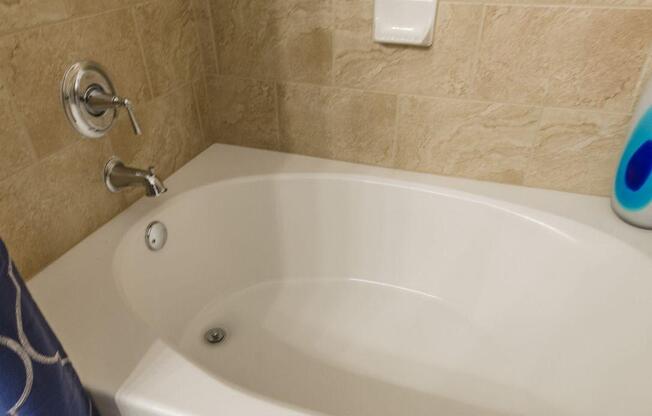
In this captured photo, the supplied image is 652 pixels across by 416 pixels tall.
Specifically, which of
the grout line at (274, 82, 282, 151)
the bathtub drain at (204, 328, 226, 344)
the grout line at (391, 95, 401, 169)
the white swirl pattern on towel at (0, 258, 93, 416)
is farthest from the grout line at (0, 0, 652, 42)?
the bathtub drain at (204, 328, 226, 344)

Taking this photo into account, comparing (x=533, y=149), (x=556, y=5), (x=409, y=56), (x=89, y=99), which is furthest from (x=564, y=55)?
(x=89, y=99)

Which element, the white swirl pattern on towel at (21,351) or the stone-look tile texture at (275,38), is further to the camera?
the stone-look tile texture at (275,38)

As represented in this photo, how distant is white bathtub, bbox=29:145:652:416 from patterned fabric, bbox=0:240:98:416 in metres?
0.16

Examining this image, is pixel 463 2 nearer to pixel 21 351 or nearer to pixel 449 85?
pixel 449 85

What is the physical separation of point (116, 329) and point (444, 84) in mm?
854

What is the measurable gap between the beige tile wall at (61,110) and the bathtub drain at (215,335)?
0.39 meters

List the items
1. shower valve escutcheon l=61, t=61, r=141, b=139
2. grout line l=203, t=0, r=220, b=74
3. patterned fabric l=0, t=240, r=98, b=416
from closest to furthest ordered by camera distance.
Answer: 1. patterned fabric l=0, t=240, r=98, b=416
2. shower valve escutcheon l=61, t=61, r=141, b=139
3. grout line l=203, t=0, r=220, b=74

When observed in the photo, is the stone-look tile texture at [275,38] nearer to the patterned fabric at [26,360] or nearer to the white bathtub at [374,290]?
the white bathtub at [374,290]

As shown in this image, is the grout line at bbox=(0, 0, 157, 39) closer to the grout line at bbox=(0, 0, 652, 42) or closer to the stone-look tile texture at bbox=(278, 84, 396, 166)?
the grout line at bbox=(0, 0, 652, 42)

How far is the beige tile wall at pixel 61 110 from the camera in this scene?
2.58ft

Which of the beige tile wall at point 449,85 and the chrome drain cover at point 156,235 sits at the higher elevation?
the beige tile wall at point 449,85

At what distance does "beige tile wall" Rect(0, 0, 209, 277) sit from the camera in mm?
787

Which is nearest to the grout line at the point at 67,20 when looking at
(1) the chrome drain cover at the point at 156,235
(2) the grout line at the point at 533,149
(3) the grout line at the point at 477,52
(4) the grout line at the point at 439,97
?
(4) the grout line at the point at 439,97

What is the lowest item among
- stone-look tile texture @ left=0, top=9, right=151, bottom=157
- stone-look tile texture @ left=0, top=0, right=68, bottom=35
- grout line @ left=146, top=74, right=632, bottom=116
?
grout line @ left=146, top=74, right=632, bottom=116
